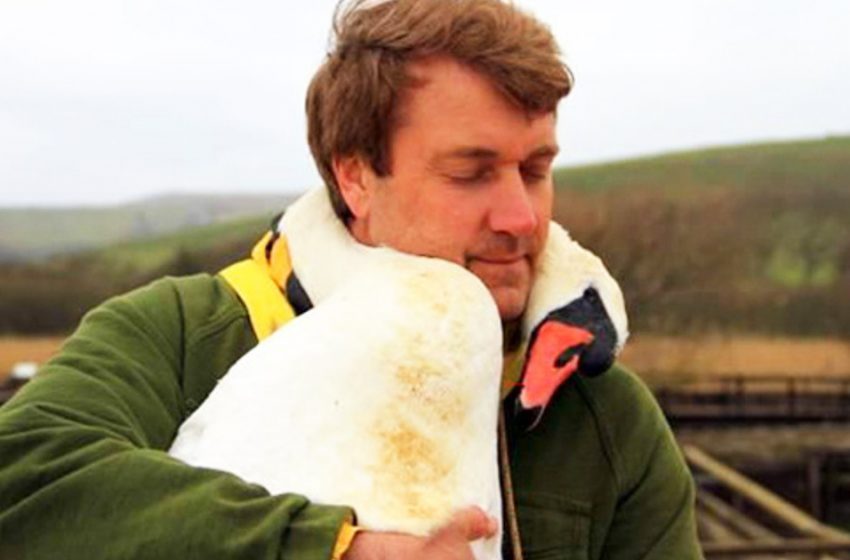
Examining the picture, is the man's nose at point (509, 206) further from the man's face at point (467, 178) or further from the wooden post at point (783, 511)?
the wooden post at point (783, 511)

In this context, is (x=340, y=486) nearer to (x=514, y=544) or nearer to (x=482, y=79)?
(x=514, y=544)

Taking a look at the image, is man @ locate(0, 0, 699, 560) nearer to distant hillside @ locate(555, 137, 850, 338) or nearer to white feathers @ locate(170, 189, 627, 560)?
white feathers @ locate(170, 189, 627, 560)

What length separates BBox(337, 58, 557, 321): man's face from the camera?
1.72 meters

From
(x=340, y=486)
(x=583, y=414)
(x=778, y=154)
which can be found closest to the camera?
(x=340, y=486)

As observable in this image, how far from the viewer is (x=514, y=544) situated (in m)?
1.77

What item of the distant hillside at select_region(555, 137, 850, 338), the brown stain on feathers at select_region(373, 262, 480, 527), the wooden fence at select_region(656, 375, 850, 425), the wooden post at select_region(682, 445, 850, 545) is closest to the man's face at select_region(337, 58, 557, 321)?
the brown stain on feathers at select_region(373, 262, 480, 527)

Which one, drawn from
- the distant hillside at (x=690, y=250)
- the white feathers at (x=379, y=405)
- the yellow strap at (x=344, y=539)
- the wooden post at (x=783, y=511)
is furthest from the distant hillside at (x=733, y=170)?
the yellow strap at (x=344, y=539)

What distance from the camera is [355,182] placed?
1.83 meters

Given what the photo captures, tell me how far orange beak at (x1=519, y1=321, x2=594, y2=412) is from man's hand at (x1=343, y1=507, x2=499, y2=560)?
227 millimetres

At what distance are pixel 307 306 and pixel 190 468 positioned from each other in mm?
294

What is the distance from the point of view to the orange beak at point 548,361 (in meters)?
1.78

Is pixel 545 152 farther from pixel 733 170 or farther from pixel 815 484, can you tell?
pixel 733 170

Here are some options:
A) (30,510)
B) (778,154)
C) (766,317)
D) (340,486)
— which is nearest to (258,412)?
(340,486)

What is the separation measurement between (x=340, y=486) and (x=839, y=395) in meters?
18.3
